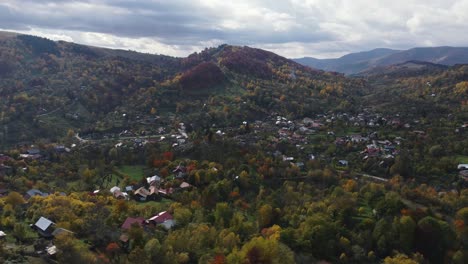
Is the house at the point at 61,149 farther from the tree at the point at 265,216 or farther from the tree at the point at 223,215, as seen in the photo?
the tree at the point at 265,216

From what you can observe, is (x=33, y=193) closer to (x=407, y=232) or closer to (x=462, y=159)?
(x=407, y=232)

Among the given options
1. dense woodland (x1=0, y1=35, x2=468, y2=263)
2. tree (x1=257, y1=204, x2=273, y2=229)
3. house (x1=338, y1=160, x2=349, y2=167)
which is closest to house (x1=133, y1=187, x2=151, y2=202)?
dense woodland (x1=0, y1=35, x2=468, y2=263)

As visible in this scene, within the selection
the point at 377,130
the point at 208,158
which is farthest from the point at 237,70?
the point at 208,158

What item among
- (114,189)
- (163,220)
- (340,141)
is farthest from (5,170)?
(340,141)

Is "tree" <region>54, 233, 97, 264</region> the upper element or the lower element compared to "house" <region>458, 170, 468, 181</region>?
lower

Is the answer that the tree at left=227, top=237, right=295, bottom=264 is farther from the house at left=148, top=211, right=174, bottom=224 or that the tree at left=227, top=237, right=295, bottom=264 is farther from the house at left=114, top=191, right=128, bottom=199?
the house at left=114, top=191, right=128, bottom=199

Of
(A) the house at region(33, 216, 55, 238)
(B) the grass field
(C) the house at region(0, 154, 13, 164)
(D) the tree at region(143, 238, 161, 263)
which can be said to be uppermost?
(B) the grass field

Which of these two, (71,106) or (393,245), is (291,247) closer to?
(393,245)
